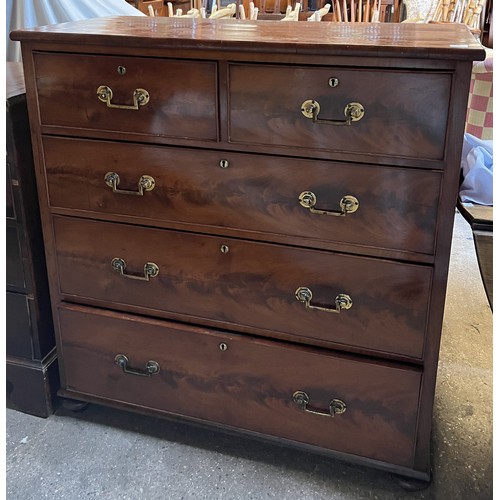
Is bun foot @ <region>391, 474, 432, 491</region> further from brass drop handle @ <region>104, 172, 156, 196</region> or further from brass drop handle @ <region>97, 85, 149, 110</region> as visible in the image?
brass drop handle @ <region>97, 85, 149, 110</region>

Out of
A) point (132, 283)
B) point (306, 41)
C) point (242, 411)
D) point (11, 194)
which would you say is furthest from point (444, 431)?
point (11, 194)

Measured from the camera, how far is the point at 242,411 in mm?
1309

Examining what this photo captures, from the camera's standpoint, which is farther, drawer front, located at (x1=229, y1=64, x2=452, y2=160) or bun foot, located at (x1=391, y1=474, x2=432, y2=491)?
bun foot, located at (x1=391, y1=474, x2=432, y2=491)

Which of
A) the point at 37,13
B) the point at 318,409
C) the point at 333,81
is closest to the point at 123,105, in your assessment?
the point at 333,81

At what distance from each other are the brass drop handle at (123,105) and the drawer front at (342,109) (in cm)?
17

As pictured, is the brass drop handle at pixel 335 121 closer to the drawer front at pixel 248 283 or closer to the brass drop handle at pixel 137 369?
the drawer front at pixel 248 283

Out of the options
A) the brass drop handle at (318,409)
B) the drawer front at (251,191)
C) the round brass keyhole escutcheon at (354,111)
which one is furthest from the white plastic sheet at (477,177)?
the brass drop handle at (318,409)

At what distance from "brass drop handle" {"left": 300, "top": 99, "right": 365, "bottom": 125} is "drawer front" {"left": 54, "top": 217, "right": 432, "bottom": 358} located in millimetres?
244

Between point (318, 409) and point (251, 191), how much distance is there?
1.53 feet

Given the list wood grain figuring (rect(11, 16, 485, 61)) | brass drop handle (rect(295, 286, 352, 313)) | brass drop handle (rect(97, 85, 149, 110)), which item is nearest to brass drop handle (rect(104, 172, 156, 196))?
brass drop handle (rect(97, 85, 149, 110))

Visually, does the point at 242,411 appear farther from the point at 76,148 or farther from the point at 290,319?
the point at 76,148

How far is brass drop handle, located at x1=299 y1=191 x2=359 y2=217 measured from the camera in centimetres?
108

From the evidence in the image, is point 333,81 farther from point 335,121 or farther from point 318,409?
point 318,409

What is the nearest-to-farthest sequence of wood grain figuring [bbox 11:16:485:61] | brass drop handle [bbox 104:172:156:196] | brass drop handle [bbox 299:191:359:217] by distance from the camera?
wood grain figuring [bbox 11:16:485:61]
brass drop handle [bbox 299:191:359:217]
brass drop handle [bbox 104:172:156:196]
